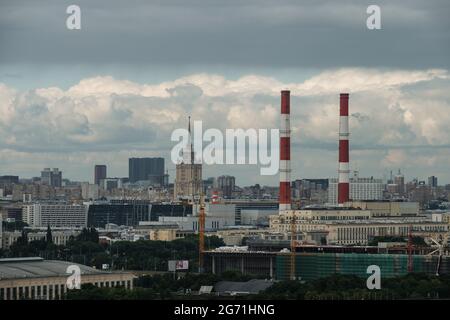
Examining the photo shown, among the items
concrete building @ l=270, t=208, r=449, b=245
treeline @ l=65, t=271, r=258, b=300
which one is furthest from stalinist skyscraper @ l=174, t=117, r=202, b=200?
treeline @ l=65, t=271, r=258, b=300

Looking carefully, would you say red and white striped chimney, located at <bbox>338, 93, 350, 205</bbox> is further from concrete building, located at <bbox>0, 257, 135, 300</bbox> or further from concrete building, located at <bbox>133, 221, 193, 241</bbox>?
concrete building, located at <bbox>0, 257, 135, 300</bbox>

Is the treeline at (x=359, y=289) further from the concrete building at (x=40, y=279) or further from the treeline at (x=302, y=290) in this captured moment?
the concrete building at (x=40, y=279)

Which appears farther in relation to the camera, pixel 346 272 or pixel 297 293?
pixel 346 272

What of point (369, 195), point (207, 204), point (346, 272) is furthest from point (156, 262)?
point (369, 195)

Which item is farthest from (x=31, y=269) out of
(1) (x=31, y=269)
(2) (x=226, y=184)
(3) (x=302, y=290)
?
(2) (x=226, y=184)

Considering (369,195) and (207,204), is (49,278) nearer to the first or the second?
(207,204)

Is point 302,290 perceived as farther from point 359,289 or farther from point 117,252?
point 117,252

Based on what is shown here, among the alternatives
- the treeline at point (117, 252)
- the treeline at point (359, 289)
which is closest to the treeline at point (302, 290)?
the treeline at point (359, 289)
